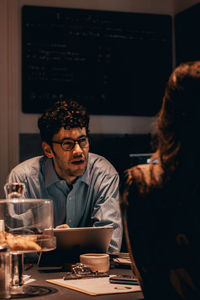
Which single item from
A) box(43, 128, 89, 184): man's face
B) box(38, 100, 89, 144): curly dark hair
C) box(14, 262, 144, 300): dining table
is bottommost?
box(14, 262, 144, 300): dining table

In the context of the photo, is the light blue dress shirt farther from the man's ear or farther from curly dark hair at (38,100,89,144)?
curly dark hair at (38,100,89,144)

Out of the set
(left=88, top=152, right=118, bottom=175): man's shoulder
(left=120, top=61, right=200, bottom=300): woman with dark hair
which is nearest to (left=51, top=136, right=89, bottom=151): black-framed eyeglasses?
(left=88, top=152, right=118, bottom=175): man's shoulder

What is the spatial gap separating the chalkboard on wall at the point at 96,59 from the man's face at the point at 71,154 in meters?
0.81

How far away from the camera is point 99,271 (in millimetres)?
1763

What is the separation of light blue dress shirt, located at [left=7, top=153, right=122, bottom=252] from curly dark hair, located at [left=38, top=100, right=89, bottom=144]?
19 cm

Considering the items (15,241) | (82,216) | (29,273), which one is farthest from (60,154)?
(15,241)

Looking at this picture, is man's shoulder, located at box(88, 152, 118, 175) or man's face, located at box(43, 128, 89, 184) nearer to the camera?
man's face, located at box(43, 128, 89, 184)

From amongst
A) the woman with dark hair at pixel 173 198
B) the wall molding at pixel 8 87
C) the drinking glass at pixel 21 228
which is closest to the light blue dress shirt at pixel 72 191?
the wall molding at pixel 8 87

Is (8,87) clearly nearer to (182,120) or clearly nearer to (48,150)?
(48,150)

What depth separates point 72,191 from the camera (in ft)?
9.00

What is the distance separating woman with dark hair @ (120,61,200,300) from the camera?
3.39 ft

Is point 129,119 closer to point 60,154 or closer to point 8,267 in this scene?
point 60,154

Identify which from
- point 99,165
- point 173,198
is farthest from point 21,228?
point 99,165

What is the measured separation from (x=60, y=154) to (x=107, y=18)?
1.42 metres
